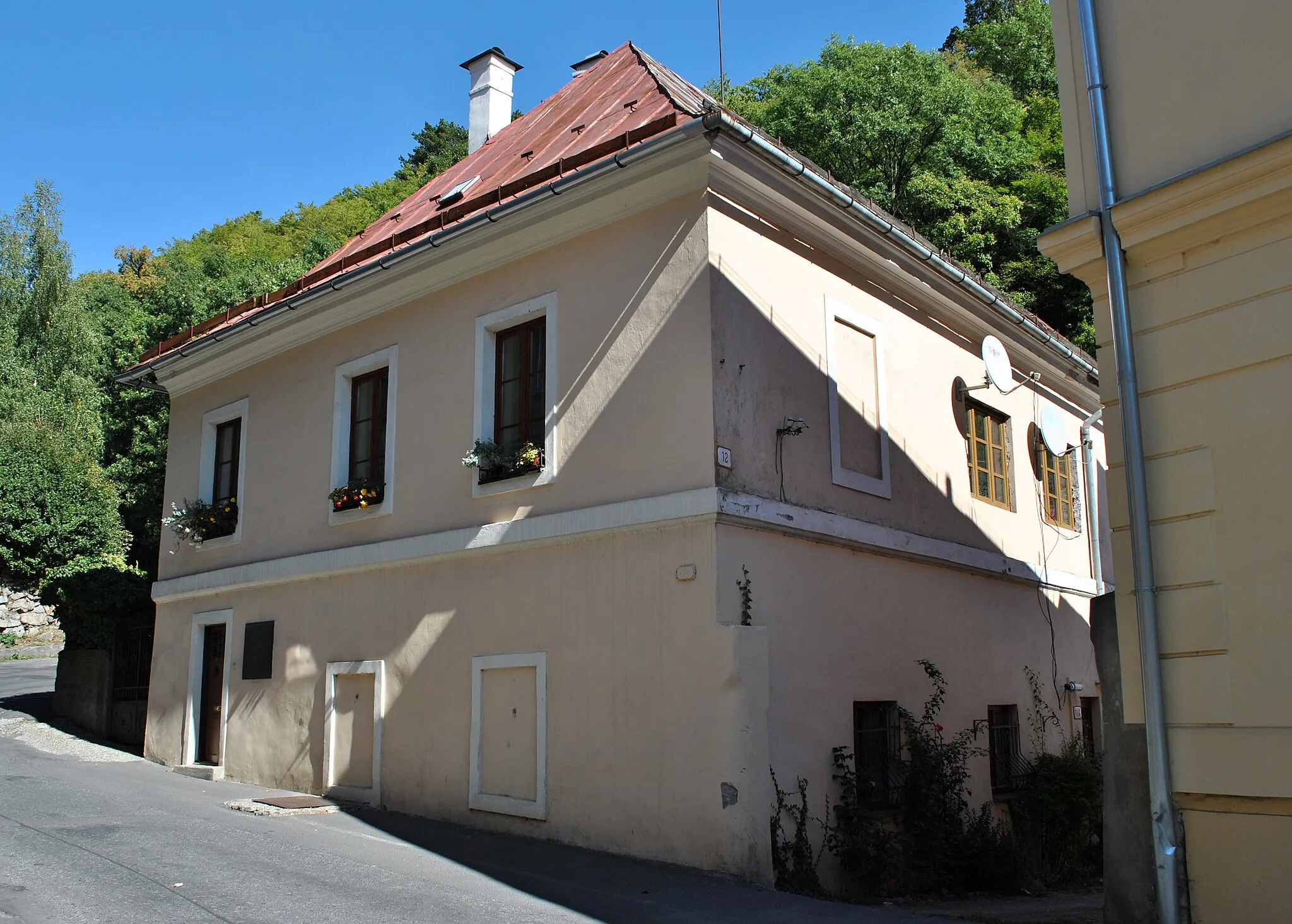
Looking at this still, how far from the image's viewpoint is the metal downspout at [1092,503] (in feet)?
50.6

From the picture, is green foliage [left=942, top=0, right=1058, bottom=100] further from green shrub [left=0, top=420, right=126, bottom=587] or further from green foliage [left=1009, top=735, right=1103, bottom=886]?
green shrub [left=0, top=420, right=126, bottom=587]

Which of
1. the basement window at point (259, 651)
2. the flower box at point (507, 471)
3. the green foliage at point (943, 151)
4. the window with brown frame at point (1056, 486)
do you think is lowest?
the basement window at point (259, 651)

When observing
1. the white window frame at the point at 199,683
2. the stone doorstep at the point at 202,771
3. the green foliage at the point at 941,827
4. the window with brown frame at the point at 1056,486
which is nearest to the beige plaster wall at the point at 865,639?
the green foliage at the point at 941,827

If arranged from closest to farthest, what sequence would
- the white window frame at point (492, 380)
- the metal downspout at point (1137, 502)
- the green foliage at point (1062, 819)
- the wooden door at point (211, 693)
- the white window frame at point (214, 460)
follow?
the metal downspout at point (1137, 502) → the white window frame at point (492, 380) → the green foliage at point (1062, 819) → the wooden door at point (211, 693) → the white window frame at point (214, 460)

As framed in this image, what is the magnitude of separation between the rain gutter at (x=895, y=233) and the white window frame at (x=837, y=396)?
826 mm

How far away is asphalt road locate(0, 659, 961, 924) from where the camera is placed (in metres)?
6.49

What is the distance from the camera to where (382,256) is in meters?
11.4

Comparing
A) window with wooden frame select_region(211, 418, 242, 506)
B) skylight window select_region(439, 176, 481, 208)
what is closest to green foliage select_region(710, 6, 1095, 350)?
skylight window select_region(439, 176, 481, 208)

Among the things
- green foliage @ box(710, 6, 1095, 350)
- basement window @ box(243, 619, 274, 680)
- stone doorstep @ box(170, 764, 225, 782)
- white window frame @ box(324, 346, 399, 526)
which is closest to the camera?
white window frame @ box(324, 346, 399, 526)

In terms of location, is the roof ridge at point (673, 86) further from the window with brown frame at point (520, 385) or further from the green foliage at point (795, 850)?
the green foliage at point (795, 850)

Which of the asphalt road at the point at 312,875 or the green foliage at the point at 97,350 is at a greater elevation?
the green foliage at the point at 97,350

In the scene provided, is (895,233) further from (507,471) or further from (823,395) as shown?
(507,471)

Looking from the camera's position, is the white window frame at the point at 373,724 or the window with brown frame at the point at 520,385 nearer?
the window with brown frame at the point at 520,385

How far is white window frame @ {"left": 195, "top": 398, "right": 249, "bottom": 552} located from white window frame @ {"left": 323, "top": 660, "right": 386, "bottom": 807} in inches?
117
